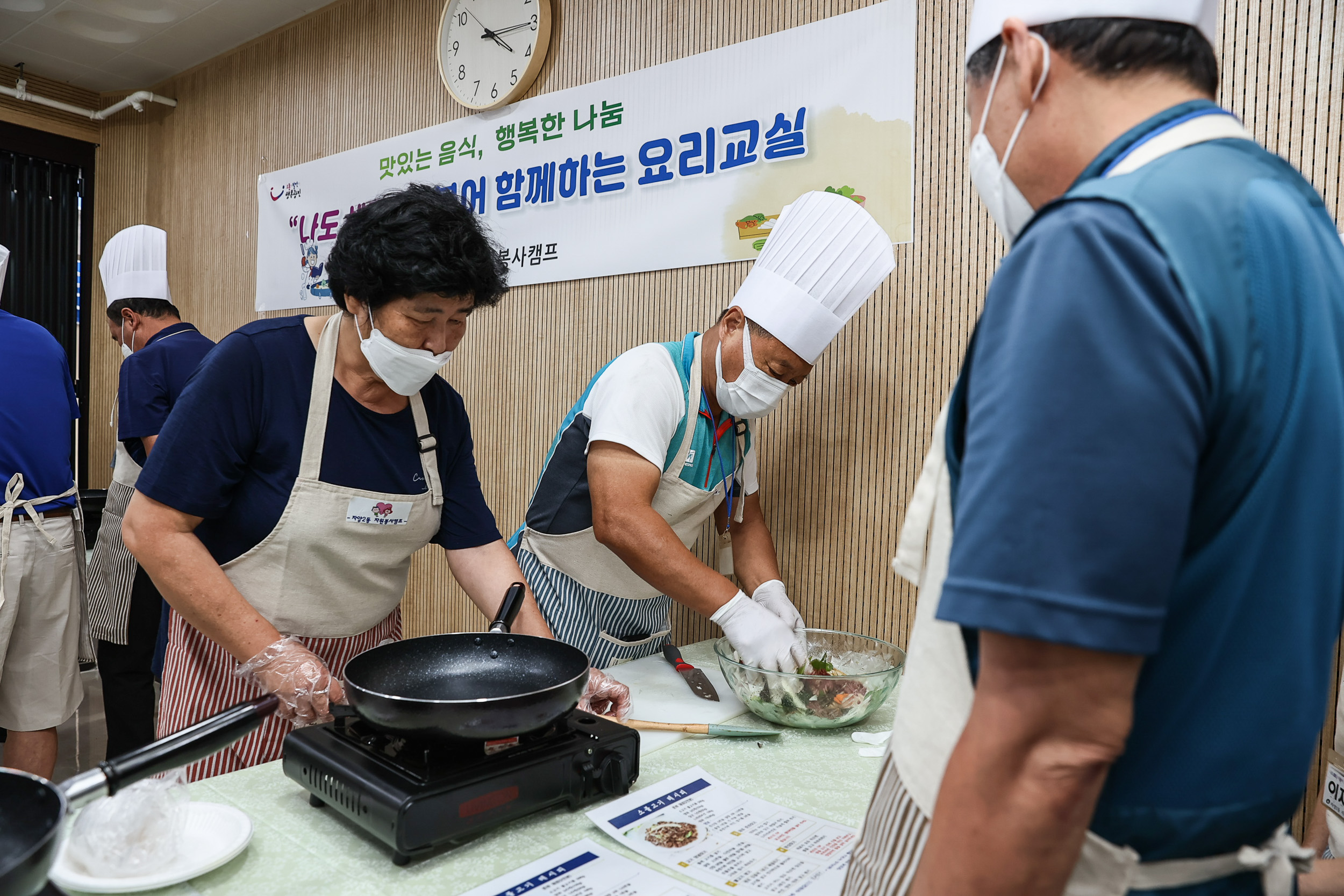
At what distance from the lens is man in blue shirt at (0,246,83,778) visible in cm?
258

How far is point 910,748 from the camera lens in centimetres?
69

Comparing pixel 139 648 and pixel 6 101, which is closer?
pixel 139 648

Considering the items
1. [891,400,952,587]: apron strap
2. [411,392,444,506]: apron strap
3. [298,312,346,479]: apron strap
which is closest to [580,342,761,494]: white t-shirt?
[411,392,444,506]: apron strap

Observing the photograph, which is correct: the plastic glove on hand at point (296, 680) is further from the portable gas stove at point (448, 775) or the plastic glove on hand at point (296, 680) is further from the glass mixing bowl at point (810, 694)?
the glass mixing bowl at point (810, 694)

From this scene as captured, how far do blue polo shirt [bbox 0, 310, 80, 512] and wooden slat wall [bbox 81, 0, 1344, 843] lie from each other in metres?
1.31

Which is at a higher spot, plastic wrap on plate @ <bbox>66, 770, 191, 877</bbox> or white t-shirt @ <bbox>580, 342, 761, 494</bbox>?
white t-shirt @ <bbox>580, 342, 761, 494</bbox>

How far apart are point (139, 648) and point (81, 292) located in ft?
10.8

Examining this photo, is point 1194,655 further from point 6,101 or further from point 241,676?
point 6,101

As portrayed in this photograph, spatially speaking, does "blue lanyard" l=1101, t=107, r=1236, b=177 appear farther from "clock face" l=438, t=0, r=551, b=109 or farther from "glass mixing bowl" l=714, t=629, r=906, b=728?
"clock face" l=438, t=0, r=551, b=109

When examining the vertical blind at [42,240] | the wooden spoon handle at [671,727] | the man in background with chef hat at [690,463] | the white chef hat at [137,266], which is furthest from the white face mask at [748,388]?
the vertical blind at [42,240]

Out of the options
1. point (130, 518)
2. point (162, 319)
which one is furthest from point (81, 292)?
point (130, 518)

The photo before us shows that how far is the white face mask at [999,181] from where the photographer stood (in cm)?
68

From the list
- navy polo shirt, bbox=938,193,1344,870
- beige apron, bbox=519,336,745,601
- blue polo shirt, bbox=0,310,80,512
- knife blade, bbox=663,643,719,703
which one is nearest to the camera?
navy polo shirt, bbox=938,193,1344,870

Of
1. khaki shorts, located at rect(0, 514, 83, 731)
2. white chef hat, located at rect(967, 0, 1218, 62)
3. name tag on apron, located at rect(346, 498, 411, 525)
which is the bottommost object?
khaki shorts, located at rect(0, 514, 83, 731)
